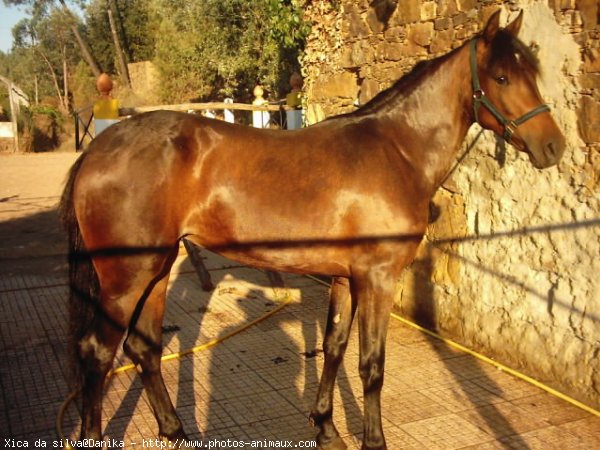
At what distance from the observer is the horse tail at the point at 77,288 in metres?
3.20

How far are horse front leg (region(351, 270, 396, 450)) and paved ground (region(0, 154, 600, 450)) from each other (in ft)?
0.76

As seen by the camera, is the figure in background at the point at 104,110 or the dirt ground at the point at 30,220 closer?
the figure in background at the point at 104,110

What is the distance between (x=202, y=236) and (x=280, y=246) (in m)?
0.43

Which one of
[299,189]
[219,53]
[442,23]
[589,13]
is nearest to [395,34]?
[442,23]

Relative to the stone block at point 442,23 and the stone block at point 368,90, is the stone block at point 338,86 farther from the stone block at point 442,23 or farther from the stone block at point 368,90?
the stone block at point 442,23

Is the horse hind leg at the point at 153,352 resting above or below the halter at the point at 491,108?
below

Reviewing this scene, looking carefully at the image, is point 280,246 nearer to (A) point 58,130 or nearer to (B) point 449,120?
(B) point 449,120

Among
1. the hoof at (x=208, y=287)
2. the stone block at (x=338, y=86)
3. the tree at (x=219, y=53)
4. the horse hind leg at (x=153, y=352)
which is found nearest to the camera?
the horse hind leg at (x=153, y=352)

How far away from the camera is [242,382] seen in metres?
4.05

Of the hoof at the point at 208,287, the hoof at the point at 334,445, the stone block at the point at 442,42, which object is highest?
the stone block at the point at 442,42

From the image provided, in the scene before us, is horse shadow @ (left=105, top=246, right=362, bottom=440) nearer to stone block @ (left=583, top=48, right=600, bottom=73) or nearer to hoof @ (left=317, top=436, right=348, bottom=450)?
hoof @ (left=317, top=436, right=348, bottom=450)

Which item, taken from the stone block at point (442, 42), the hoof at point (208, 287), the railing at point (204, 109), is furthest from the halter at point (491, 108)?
the hoof at point (208, 287)

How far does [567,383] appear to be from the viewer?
3.79 meters

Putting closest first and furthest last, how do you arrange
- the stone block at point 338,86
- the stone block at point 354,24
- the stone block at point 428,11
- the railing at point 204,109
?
the stone block at point 428,11 → the railing at point 204,109 → the stone block at point 354,24 → the stone block at point 338,86
